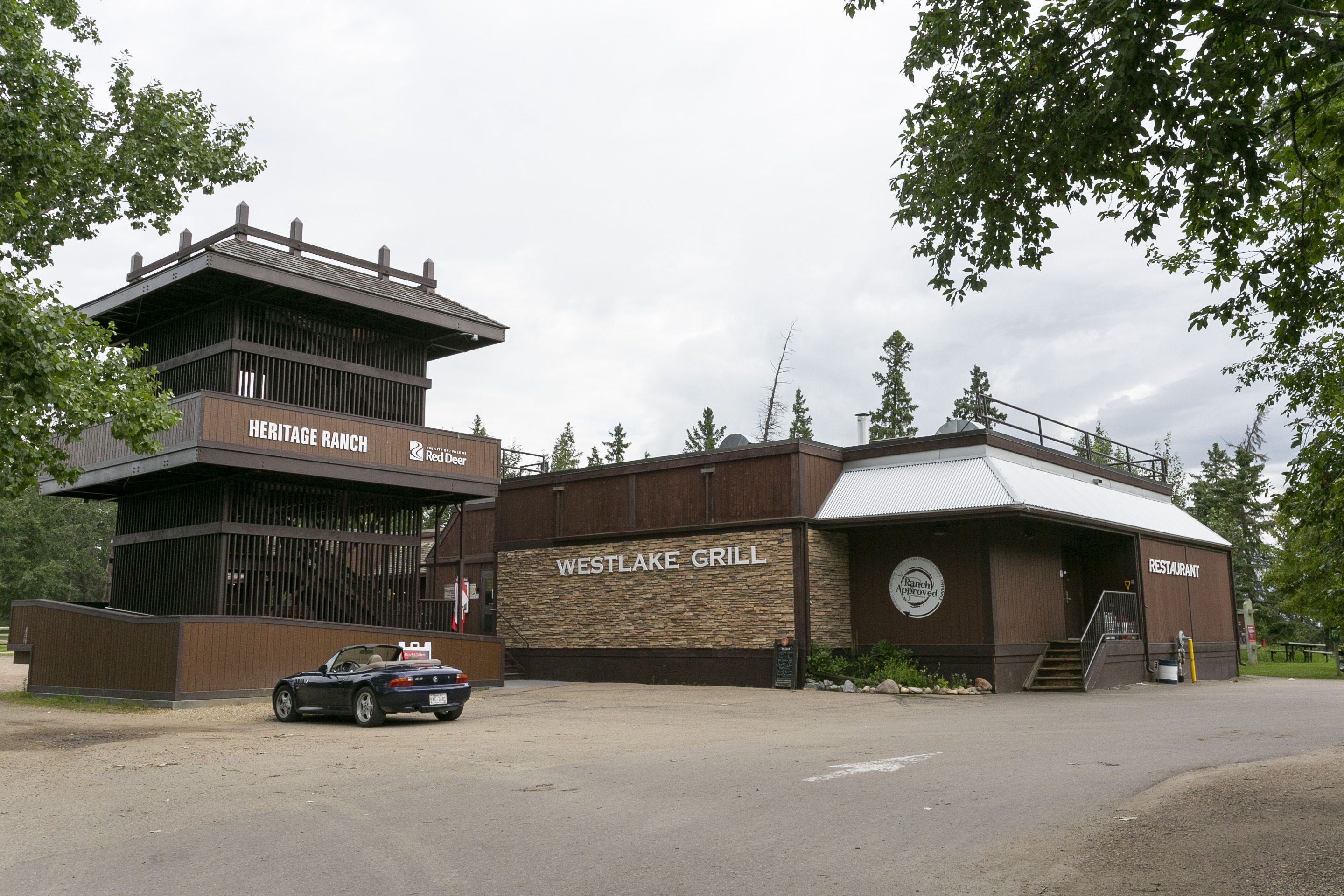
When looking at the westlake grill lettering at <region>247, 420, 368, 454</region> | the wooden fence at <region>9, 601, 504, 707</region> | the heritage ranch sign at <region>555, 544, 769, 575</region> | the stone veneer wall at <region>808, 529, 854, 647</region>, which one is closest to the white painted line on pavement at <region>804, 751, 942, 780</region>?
the stone veneer wall at <region>808, 529, 854, 647</region>

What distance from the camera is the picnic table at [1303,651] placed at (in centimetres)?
4421

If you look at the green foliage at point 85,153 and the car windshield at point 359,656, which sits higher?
the green foliage at point 85,153

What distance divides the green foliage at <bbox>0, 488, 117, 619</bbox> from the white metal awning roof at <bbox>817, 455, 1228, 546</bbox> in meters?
53.9

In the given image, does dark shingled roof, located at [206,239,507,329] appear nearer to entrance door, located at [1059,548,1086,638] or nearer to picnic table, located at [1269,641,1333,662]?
entrance door, located at [1059,548,1086,638]

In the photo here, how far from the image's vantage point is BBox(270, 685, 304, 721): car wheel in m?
17.2

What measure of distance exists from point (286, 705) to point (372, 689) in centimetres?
223

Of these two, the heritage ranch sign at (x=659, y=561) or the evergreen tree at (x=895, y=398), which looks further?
the evergreen tree at (x=895, y=398)

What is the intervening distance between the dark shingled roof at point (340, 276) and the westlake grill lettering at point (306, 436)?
127 inches

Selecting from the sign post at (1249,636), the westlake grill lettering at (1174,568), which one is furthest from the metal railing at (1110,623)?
the sign post at (1249,636)

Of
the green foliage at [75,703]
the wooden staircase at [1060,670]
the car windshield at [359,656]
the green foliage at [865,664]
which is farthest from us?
the wooden staircase at [1060,670]

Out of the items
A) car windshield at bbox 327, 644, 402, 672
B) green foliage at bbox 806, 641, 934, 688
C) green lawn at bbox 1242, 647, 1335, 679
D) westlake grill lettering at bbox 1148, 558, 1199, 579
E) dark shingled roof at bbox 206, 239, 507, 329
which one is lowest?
green lawn at bbox 1242, 647, 1335, 679

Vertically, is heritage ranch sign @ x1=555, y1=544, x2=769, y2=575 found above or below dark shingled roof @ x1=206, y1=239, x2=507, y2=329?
below

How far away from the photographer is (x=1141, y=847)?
726 cm

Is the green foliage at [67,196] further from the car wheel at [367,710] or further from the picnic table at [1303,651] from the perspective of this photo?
the picnic table at [1303,651]
